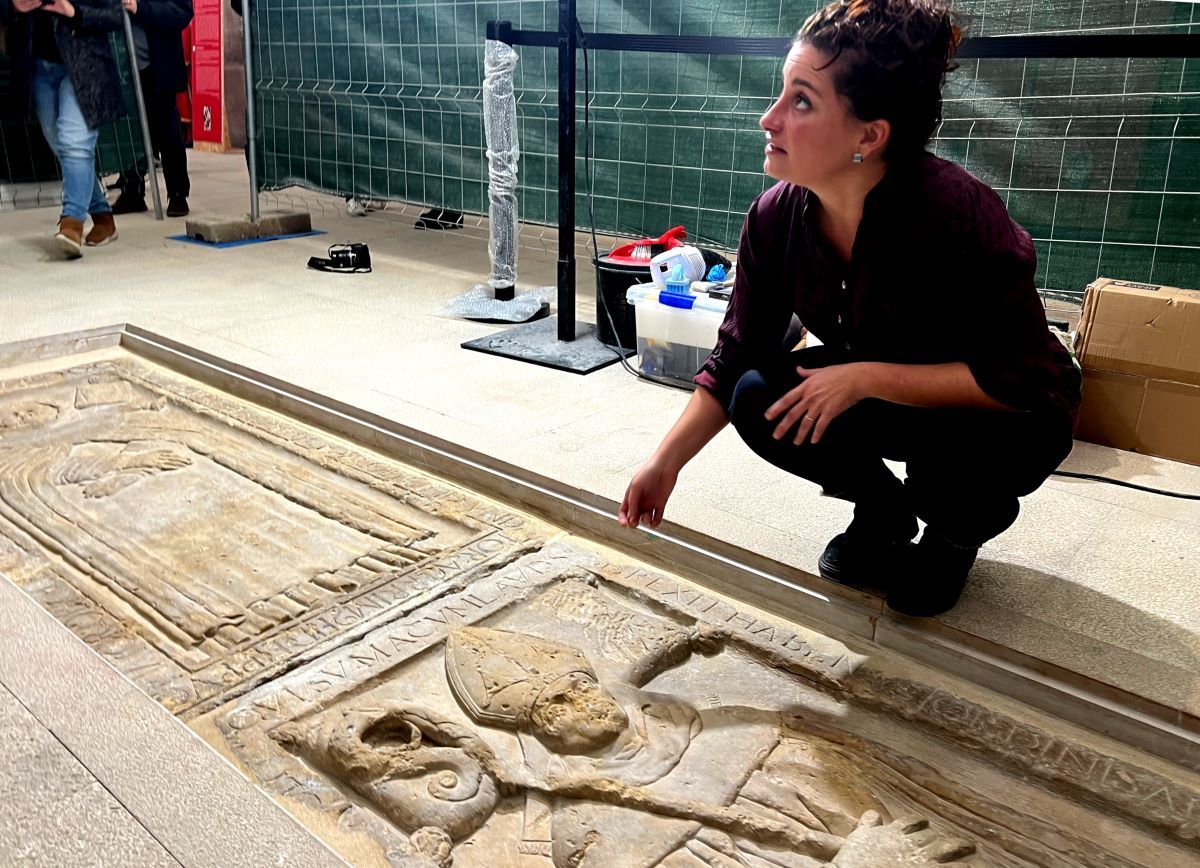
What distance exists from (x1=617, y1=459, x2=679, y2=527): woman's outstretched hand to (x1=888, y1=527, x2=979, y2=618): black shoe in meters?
0.50

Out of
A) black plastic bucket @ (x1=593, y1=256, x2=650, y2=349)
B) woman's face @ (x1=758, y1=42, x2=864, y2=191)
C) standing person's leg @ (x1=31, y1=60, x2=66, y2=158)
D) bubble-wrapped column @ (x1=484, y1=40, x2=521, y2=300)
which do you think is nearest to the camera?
woman's face @ (x1=758, y1=42, x2=864, y2=191)

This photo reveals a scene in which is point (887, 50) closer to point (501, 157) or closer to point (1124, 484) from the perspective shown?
point (1124, 484)

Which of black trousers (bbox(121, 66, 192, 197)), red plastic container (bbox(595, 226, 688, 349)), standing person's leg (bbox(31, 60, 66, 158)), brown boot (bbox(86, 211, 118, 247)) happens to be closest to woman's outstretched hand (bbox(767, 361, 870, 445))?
red plastic container (bbox(595, 226, 688, 349))

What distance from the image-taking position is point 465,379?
3.21 metres

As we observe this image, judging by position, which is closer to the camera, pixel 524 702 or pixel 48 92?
pixel 524 702

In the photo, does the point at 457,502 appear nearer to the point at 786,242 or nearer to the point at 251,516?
the point at 251,516

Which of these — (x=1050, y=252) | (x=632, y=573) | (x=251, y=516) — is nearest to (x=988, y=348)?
(x=632, y=573)

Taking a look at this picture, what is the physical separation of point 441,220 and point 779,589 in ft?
14.3

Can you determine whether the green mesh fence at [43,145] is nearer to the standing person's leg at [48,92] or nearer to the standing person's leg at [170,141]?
the standing person's leg at [170,141]

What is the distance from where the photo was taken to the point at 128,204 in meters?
6.32

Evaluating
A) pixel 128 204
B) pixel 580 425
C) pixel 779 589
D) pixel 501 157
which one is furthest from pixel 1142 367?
pixel 128 204

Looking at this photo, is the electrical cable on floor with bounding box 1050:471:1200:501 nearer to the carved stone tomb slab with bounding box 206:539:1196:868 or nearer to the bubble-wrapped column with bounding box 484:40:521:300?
the carved stone tomb slab with bounding box 206:539:1196:868

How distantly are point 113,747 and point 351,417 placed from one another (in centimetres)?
149

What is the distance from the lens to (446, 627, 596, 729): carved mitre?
1.67 meters
